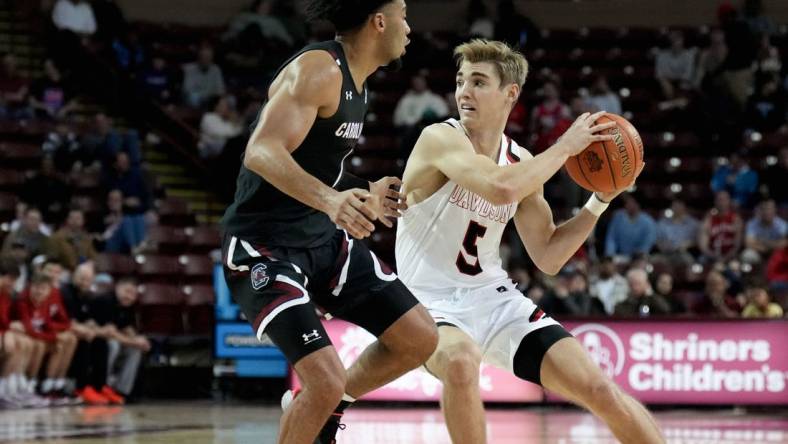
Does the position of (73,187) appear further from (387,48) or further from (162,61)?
(387,48)

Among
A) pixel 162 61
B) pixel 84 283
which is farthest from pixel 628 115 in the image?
pixel 84 283

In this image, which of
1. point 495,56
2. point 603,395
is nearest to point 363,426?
point 495,56

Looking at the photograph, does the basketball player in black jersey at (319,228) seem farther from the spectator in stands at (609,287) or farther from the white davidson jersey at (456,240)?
the spectator in stands at (609,287)

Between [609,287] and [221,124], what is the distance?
228 inches

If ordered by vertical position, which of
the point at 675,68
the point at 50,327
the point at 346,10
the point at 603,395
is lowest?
the point at 603,395

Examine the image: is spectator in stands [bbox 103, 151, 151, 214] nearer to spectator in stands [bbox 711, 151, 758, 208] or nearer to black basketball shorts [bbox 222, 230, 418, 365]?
spectator in stands [bbox 711, 151, 758, 208]

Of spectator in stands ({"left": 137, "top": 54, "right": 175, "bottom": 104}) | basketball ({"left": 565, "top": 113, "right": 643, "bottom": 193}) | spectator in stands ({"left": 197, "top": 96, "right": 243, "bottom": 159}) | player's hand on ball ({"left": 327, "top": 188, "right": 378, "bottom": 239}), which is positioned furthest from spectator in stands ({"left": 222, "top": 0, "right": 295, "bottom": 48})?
player's hand on ball ({"left": 327, "top": 188, "right": 378, "bottom": 239})

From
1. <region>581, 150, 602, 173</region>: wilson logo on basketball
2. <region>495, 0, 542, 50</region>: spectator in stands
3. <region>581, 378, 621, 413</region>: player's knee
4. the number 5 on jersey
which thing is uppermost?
<region>495, 0, 542, 50</region>: spectator in stands

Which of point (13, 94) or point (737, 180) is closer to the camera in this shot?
point (737, 180)

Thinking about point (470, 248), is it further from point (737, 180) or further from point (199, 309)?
point (737, 180)

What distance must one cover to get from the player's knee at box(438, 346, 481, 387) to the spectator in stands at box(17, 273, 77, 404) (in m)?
7.48

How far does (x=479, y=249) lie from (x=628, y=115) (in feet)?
37.9

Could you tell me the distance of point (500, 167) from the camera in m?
5.14

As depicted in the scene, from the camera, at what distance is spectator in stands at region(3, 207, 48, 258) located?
1287cm
